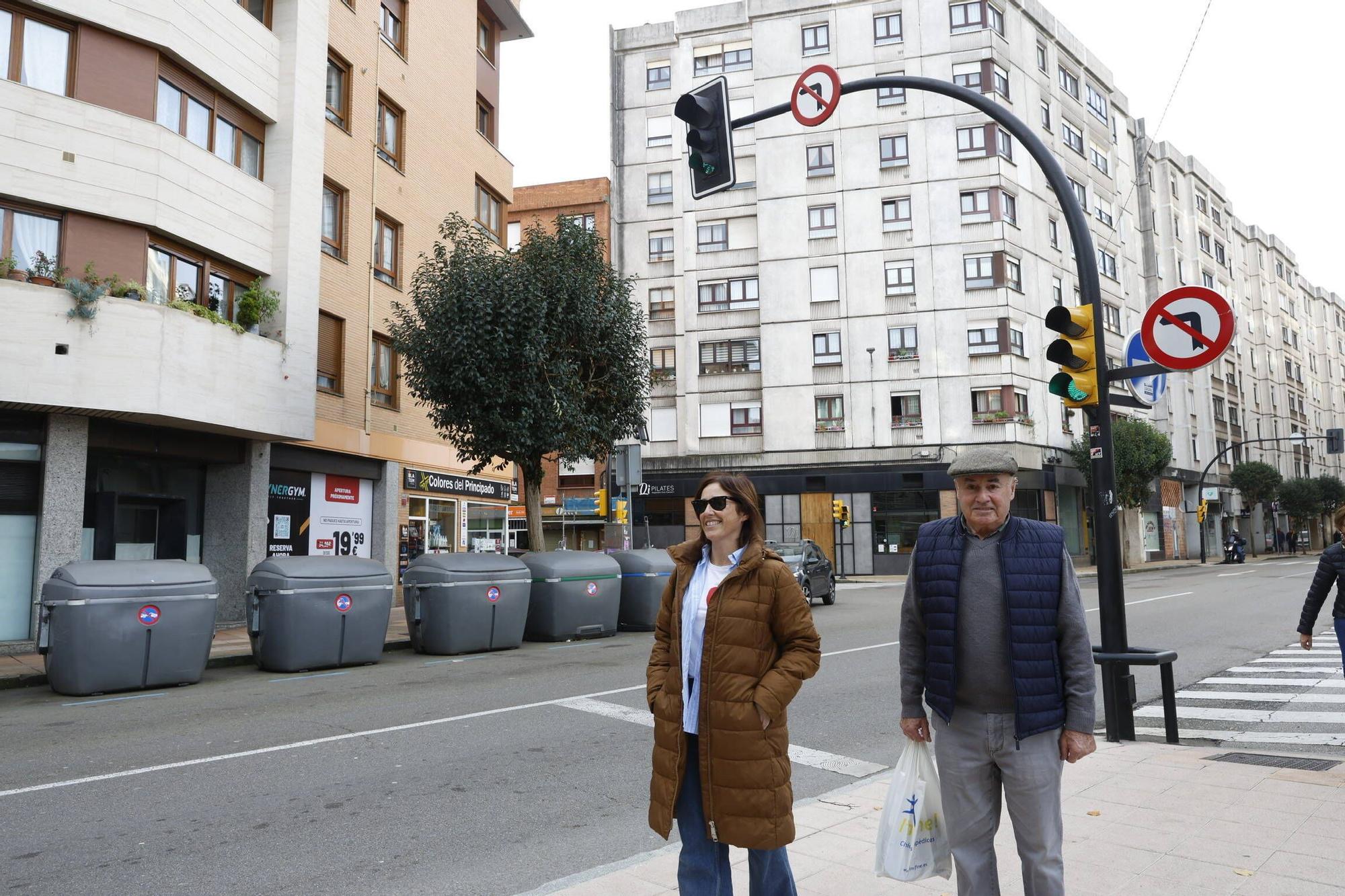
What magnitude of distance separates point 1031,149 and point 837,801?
17.4 feet

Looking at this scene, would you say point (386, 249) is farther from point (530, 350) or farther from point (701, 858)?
point (701, 858)

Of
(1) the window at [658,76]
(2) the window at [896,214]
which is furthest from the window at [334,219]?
(1) the window at [658,76]

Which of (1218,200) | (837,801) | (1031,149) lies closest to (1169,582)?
(1031,149)

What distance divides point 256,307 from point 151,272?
1.78m

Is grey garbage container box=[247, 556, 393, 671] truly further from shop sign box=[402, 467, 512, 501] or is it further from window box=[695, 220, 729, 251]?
window box=[695, 220, 729, 251]

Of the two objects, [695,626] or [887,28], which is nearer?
[695,626]

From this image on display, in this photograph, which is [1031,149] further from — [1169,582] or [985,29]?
[985,29]

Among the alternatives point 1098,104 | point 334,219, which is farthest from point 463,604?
point 1098,104

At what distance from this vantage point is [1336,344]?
86312 millimetres

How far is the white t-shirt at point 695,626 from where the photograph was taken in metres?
3.33

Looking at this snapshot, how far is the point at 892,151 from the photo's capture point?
127ft

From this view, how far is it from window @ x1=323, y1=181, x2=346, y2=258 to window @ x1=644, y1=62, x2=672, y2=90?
25947 millimetres

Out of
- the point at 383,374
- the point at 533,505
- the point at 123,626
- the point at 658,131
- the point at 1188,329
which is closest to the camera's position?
the point at 1188,329

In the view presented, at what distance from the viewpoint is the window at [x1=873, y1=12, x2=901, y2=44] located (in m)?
39.1
